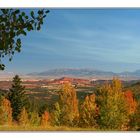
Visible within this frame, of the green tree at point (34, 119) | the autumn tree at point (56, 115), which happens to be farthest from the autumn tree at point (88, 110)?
the green tree at point (34, 119)

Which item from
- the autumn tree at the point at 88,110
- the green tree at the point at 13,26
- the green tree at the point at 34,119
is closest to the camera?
the green tree at the point at 13,26

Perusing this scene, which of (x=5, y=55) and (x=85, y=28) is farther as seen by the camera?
(x=85, y=28)

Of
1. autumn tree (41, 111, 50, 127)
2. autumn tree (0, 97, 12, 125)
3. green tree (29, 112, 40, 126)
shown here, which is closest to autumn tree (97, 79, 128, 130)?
autumn tree (41, 111, 50, 127)

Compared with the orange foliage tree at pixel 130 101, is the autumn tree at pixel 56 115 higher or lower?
lower

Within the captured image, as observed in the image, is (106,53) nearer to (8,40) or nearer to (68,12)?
(68,12)

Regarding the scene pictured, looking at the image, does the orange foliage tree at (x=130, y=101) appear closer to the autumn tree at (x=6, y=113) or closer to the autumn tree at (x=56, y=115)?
the autumn tree at (x=56, y=115)

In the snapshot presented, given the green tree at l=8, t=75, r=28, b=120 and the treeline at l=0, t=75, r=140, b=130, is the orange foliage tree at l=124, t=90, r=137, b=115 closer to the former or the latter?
the treeline at l=0, t=75, r=140, b=130

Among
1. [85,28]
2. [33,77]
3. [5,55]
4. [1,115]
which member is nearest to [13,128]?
[1,115]
